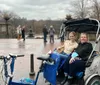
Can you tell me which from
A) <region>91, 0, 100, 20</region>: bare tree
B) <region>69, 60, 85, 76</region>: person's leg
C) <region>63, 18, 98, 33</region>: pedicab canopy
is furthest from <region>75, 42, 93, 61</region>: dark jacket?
<region>91, 0, 100, 20</region>: bare tree

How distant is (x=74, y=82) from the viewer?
817 centimetres

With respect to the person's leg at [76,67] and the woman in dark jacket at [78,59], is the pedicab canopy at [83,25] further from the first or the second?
the person's leg at [76,67]

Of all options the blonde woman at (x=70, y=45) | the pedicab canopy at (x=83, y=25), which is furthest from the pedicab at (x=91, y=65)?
the blonde woman at (x=70, y=45)

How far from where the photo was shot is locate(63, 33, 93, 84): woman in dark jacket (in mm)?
7836

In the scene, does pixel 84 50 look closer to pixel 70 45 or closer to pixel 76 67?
pixel 76 67

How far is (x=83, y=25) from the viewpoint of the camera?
9.27m

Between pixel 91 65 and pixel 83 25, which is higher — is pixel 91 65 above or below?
below

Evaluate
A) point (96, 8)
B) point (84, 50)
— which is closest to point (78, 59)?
point (84, 50)

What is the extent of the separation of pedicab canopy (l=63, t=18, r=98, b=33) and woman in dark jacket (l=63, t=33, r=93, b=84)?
0.72m

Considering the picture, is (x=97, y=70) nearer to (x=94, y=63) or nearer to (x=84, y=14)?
(x=94, y=63)

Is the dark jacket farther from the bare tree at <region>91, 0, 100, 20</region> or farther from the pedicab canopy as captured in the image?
the bare tree at <region>91, 0, 100, 20</region>

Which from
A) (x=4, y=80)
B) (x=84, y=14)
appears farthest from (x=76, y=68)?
A: (x=84, y=14)

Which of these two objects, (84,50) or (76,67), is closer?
(76,67)

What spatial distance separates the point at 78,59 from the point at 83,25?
5.31ft
